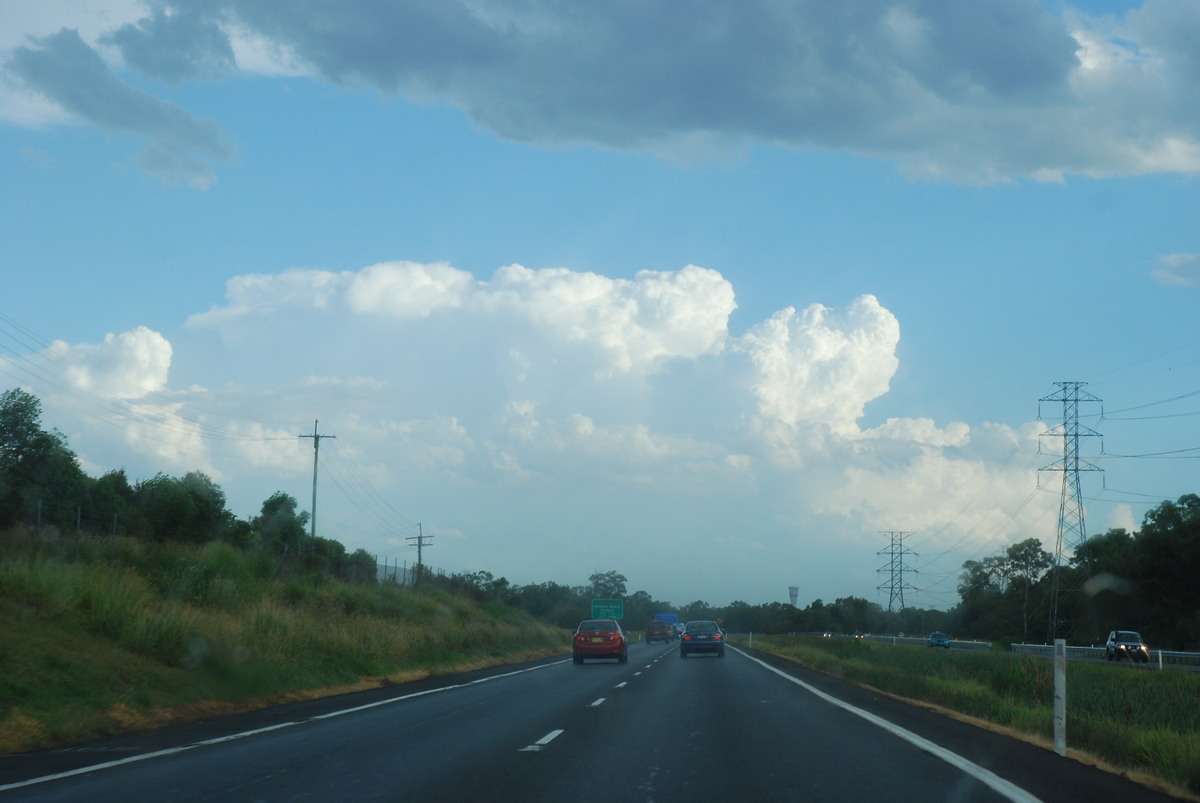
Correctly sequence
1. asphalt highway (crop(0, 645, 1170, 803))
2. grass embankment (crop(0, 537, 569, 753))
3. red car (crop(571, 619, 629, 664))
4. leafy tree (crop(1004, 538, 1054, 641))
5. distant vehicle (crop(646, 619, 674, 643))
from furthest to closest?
leafy tree (crop(1004, 538, 1054, 641))
distant vehicle (crop(646, 619, 674, 643))
red car (crop(571, 619, 629, 664))
grass embankment (crop(0, 537, 569, 753))
asphalt highway (crop(0, 645, 1170, 803))

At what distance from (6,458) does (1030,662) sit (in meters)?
48.4

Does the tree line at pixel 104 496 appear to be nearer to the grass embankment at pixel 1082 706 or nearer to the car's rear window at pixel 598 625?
the car's rear window at pixel 598 625

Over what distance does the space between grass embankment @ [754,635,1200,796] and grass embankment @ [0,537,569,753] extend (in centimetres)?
1275

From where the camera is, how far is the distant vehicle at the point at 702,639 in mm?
45656

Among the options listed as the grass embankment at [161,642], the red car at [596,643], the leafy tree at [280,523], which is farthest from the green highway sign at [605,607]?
the grass embankment at [161,642]

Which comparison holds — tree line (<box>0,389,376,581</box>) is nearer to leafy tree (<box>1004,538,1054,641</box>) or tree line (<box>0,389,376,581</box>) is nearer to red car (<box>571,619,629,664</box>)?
red car (<box>571,619,629,664</box>)

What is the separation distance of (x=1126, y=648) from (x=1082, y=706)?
32.7 m

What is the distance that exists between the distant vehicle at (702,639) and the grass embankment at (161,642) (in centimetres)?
1250

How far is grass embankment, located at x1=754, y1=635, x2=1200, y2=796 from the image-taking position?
1140 centimetres

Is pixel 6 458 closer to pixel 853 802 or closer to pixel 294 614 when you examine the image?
pixel 294 614

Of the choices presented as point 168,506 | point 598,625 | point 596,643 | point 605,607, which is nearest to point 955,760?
point 596,643

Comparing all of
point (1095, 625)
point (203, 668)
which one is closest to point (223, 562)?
point (203, 668)

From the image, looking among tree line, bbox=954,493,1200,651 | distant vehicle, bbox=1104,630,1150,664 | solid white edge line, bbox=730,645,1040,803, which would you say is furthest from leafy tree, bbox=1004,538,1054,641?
solid white edge line, bbox=730,645,1040,803

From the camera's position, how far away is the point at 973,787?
962 centimetres
